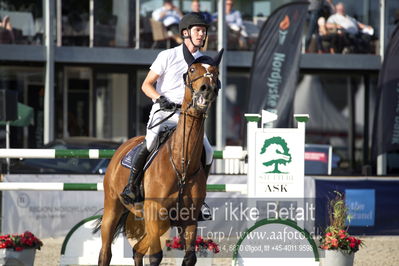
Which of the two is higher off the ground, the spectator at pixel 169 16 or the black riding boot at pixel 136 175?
the spectator at pixel 169 16

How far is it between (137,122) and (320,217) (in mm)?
9324

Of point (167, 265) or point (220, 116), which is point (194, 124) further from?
point (220, 116)

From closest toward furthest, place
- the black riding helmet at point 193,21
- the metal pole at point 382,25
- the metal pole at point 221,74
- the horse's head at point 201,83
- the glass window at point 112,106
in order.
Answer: the horse's head at point 201,83, the black riding helmet at point 193,21, the metal pole at point 221,74, the metal pole at point 382,25, the glass window at point 112,106

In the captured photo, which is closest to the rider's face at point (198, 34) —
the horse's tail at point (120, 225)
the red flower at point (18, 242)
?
the horse's tail at point (120, 225)

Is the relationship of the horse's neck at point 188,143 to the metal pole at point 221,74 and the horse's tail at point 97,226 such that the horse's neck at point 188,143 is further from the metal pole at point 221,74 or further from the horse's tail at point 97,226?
the metal pole at point 221,74

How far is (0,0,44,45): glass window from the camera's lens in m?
20.0

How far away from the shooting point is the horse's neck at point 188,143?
7.29 metres

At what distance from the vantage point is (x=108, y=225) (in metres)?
8.47

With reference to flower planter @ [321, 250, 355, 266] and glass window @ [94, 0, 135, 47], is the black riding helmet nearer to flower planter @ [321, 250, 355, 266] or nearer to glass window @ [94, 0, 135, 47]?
flower planter @ [321, 250, 355, 266]

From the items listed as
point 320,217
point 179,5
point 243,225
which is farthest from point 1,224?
point 179,5

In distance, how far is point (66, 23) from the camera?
20531 mm

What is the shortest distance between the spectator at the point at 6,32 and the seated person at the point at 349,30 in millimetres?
7495

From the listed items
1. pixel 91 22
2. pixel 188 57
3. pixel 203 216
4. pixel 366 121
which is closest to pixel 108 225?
pixel 203 216

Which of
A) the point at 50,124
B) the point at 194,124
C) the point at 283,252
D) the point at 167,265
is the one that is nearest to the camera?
the point at 194,124
